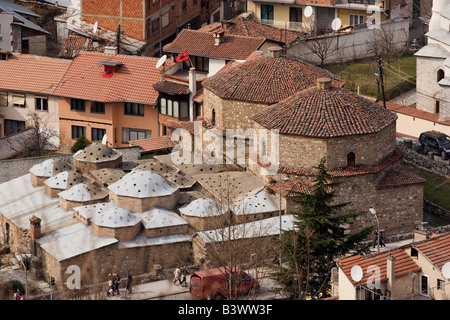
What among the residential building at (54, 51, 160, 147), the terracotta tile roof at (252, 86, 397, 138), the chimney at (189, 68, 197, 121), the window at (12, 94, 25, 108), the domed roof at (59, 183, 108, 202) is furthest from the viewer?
the window at (12, 94, 25, 108)

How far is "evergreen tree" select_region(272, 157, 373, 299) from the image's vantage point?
35969mm

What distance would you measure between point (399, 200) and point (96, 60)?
90.7 feet

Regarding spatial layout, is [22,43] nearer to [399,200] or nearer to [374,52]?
[374,52]

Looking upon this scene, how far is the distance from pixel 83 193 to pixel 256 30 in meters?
25.7

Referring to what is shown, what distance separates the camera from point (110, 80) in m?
62.7

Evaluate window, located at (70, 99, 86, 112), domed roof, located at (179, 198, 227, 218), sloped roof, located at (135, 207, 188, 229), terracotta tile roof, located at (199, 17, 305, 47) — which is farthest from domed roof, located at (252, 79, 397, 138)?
window, located at (70, 99, 86, 112)

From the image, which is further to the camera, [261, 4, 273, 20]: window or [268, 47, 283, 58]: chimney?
[261, 4, 273, 20]: window

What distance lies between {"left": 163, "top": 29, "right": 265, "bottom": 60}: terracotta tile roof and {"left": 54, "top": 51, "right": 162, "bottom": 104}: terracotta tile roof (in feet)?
7.94

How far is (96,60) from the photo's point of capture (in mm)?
64125

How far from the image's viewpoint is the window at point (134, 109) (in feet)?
203

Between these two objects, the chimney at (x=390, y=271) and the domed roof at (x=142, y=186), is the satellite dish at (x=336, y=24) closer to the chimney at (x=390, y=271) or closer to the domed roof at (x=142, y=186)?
the domed roof at (x=142, y=186)

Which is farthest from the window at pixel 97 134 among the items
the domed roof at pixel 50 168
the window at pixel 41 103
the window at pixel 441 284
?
the window at pixel 441 284

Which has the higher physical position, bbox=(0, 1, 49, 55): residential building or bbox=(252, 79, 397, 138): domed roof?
bbox=(252, 79, 397, 138): domed roof

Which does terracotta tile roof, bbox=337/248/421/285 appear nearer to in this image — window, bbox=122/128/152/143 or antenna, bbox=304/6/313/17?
window, bbox=122/128/152/143
